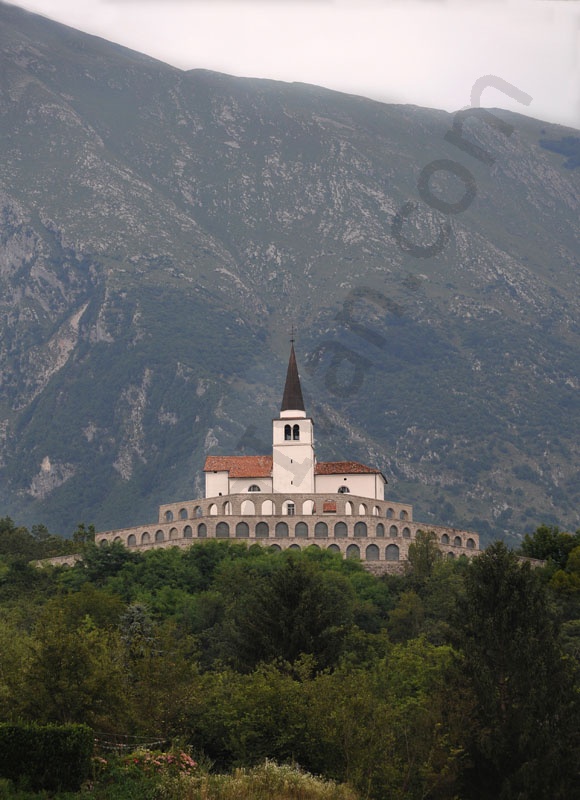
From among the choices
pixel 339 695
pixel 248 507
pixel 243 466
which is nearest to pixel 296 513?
pixel 248 507

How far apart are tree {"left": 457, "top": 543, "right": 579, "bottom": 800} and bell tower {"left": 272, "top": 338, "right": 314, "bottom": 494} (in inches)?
2100

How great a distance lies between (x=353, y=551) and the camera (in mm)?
107812

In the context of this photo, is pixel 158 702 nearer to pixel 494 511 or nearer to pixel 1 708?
pixel 1 708

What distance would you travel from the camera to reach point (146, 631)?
75.7 metres

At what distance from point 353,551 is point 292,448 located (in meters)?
12.5

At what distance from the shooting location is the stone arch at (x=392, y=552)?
→ 107m

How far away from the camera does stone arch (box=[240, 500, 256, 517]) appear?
366 feet

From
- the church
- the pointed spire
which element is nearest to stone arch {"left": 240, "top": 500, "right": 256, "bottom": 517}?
the church

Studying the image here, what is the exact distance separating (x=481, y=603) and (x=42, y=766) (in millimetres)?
22656

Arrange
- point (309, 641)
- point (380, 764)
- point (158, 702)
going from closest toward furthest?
point (380, 764)
point (158, 702)
point (309, 641)

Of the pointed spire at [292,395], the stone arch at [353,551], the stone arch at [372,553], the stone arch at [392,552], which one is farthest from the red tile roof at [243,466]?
the stone arch at [392,552]

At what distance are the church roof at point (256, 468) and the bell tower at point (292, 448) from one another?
87 cm

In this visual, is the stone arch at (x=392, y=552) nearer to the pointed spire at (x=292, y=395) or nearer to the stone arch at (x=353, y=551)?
the stone arch at (x=353, y=551)

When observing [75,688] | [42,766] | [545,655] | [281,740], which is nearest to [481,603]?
[545,655]
